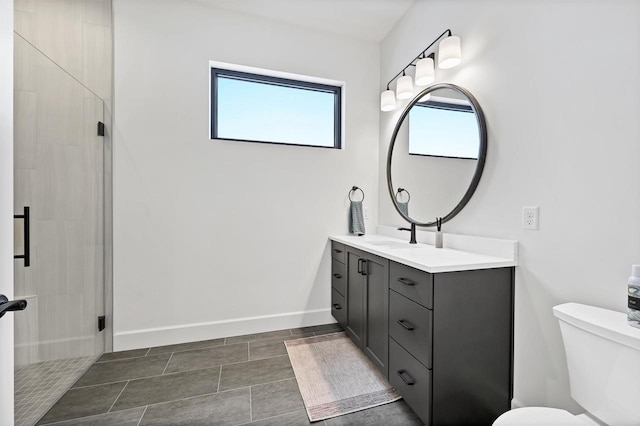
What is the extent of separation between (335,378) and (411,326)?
72 cm

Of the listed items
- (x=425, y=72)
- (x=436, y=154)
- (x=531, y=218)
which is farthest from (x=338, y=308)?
(x=425, y=72)

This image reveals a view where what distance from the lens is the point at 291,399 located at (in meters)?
1.60

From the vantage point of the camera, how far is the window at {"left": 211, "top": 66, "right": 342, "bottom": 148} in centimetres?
250

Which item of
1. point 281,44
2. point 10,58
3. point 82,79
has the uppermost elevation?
point 281,44

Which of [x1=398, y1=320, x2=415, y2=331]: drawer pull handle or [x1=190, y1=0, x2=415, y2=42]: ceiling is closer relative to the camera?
[x1=398, y1=320, x2=415, y2=331]: drawer pull handle

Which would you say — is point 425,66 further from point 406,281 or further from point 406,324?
point 406,324

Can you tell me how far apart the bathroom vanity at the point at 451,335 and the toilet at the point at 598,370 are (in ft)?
1.03

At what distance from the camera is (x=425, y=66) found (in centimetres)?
200

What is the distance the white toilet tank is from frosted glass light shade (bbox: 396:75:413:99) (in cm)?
180

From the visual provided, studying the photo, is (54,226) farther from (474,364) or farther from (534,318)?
(534,318)

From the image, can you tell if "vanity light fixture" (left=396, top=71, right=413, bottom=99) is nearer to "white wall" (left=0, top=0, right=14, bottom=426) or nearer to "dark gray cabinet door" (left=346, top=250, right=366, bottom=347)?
"dark gray cabinet door" (left=346, top=250, right=366, bottom=347)

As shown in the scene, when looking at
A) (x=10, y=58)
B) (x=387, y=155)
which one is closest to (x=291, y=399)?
(x=10, y=58)

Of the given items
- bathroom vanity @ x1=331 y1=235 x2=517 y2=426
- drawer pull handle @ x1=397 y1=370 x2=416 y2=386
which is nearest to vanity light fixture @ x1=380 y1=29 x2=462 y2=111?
bathroom vanity @ x1=331 y1=235 x2=517 y2=426

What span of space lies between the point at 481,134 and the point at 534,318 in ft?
3.37
